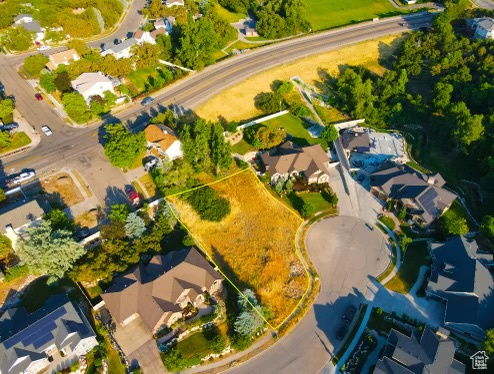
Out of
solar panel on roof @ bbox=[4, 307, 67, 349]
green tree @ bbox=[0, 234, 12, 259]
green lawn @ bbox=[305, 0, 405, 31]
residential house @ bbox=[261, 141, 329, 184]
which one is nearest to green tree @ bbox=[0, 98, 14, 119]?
green tree @ bbox=[0, 234, 12, 259]

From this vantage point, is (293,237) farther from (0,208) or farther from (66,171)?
(0,208)

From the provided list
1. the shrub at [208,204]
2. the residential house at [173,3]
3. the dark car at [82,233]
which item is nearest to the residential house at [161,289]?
the shrub at [208,204]

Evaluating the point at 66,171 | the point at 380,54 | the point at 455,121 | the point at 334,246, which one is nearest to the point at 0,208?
the point at 66,171

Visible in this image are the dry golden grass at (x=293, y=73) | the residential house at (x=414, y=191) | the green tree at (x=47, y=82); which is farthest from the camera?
the dry golden grass at (x=293, y=73)

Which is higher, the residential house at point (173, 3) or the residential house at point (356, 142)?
the residential house at point (173, 3)

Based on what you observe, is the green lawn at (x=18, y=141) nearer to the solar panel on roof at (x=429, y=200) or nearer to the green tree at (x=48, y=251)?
the green tree at (x=48, y=251)

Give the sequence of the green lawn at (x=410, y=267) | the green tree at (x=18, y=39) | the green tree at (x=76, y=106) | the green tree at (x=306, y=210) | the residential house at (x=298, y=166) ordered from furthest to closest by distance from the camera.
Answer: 1. the green tree at (x=18, y=39)
2. the green tree at (x=76, y=106)
3. the residential house at (x=298, y=166)
4. the green tree at (x=306, y=210)
5. the green lawn at (x=410, y=267)

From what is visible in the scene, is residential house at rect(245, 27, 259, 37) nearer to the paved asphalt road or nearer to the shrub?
the paved asphalt road
